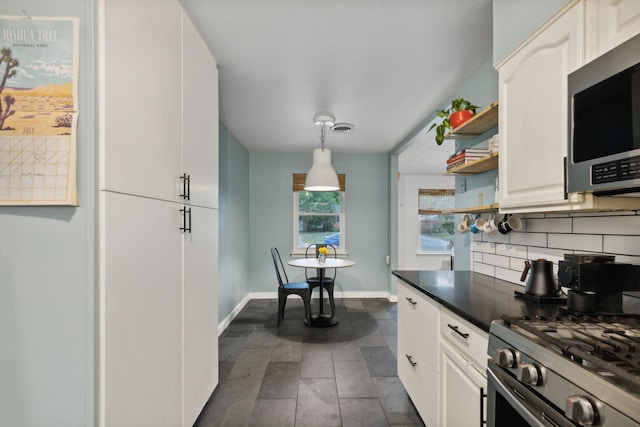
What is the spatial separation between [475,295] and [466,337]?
350 millimetres

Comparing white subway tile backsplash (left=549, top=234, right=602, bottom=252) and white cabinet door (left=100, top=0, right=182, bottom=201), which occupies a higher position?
white cabinet door (left=100, top=0, right=182, bottom=201)

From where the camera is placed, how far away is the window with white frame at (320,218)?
A: 16.7ft

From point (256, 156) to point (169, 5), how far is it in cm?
360

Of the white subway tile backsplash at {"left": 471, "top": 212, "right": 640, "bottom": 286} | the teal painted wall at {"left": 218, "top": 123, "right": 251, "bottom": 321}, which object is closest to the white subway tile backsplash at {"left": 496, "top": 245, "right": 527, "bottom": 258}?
the white subway tile backsplash at {"left": 471, "top": 212, "right": 640, "bottom": 286}

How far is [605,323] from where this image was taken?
102 centimetres

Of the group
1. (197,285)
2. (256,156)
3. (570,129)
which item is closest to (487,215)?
(570,129)

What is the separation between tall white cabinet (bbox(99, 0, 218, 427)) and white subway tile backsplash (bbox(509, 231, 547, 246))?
194 centimetres

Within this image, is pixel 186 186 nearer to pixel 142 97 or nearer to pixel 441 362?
pixel 142 97

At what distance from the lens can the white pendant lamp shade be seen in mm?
3355

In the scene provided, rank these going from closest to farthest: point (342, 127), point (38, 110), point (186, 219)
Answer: point (38, 110) < point (186, 219) < point (342, 127)

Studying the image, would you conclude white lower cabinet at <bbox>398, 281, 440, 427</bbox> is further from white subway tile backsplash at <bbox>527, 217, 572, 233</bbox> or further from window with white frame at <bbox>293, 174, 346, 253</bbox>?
window with white frame at <bbox>293, 174, 346, 253</bbox>

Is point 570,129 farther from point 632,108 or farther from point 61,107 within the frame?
point 61,107

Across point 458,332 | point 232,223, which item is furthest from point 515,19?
point 232,223

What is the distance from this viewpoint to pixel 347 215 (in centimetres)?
509
